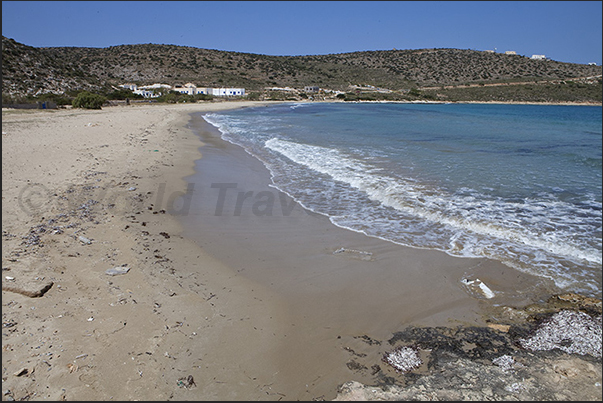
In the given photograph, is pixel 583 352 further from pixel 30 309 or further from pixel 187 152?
pixel 187 152

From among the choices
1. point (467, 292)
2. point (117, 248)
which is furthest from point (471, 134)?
point (117, 248)

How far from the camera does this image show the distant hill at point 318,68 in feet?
231

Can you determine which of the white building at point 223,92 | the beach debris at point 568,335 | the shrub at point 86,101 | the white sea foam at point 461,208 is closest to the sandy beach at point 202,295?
the beach debris at point 568,335

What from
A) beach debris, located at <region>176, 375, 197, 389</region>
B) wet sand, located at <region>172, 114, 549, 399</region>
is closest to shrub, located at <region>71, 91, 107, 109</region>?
wet sand, located at <region>172, 114, 549, 399</region>

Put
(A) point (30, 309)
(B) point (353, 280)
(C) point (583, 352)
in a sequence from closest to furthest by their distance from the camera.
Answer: (C) point (583, 352) → (A) point (30, 309) → (B) point (353, 280)

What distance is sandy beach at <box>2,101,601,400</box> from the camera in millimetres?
2898

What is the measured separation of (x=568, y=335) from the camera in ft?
11.5

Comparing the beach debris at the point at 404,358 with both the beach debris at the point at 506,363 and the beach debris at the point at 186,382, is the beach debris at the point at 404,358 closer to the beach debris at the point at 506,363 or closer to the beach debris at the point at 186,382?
the beach debris at the point at 506,363

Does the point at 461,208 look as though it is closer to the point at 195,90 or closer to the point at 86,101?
the point at 86,101

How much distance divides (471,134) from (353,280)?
18.3 meters

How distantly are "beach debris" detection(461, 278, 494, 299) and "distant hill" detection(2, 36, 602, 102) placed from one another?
6480cm

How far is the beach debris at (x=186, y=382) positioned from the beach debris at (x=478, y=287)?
3.17m

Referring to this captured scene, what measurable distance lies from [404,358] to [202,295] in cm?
217

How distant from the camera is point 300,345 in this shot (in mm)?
3354
